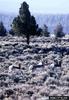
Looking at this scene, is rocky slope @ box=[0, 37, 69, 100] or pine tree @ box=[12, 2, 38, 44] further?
pine tree @ box=[12, 2, 38, 44]

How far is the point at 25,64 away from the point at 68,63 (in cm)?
364

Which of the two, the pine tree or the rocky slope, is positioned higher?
the pine tree

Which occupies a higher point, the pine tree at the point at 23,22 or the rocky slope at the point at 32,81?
the pine tree at the point at 23,22

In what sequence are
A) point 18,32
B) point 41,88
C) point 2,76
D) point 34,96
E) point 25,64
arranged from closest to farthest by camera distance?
1. point 34,96
2. point 41,88
3. point 2,76
4. point 25,64
5. point 18,32

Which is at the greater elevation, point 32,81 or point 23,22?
point 23,22

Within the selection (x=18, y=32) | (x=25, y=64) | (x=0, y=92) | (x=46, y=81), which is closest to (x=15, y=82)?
(x=46, y=81)

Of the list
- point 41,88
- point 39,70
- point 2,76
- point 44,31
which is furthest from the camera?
point 44,31

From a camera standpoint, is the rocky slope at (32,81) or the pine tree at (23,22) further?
the pine tree at (23,22)

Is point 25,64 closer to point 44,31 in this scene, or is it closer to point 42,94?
point 42,94

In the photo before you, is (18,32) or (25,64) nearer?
(25,64)

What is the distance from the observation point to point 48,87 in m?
19.9

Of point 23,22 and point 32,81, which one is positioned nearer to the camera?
point 32,81

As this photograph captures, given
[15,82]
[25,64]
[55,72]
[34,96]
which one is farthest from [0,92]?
[25,64]

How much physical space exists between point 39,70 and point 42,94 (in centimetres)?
796
